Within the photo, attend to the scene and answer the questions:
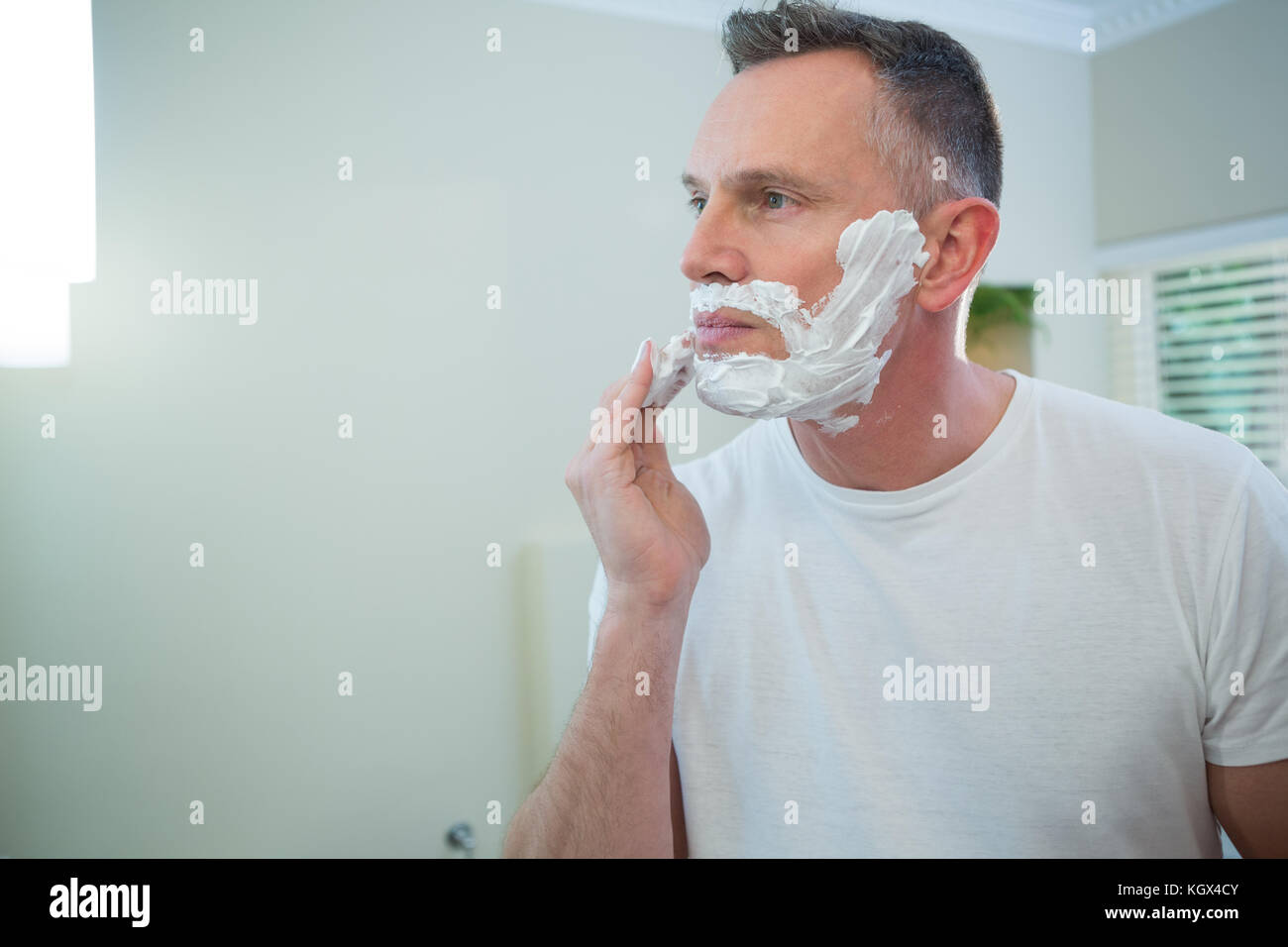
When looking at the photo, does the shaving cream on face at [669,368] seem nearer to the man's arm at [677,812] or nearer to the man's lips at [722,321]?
the man's lips at [722,321]

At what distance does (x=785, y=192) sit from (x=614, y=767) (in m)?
0.55

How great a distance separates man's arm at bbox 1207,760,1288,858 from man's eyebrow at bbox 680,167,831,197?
619 mm

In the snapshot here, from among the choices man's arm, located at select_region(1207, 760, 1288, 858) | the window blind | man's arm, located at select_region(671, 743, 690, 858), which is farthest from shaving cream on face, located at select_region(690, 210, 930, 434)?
the window blind

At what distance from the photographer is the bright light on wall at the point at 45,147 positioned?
0.87 meters

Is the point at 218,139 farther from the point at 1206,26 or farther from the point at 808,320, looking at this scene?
the point at 1206,26

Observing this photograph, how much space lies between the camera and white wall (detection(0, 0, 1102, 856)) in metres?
1.11

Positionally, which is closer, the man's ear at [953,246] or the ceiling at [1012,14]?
the man's ear at [953,246]

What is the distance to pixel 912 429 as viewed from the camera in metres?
0.81

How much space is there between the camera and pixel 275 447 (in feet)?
4.11

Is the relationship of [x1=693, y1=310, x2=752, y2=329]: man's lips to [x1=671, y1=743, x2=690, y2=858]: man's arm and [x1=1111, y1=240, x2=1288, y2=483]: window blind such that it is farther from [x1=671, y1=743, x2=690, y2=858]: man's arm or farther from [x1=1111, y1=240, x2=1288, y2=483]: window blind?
[x1=1111, y1=240, x2=1288, y2=483]: window blind

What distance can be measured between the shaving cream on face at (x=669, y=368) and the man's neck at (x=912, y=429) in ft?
0.47

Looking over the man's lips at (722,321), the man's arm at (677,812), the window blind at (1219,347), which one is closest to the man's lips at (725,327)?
the man's lips at (722,321)
